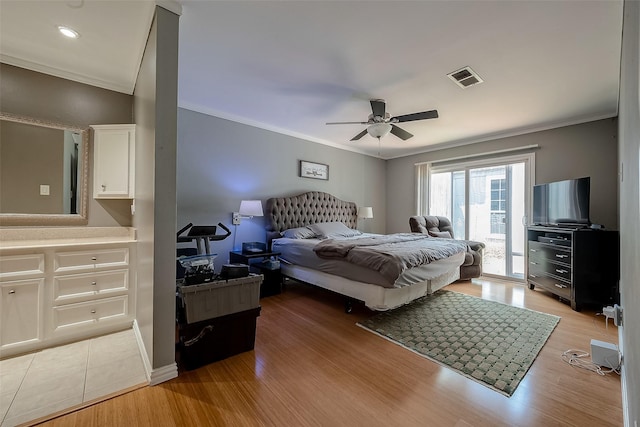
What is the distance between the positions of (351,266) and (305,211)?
6.67 feet

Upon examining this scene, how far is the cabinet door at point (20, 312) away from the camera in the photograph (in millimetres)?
1967

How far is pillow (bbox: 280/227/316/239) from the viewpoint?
4.02 metres

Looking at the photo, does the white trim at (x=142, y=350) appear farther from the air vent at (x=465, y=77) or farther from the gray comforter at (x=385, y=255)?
the air vent at (x=465, y=77)

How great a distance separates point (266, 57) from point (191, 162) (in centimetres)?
183

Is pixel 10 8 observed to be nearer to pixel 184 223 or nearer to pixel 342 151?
pixel 184 223

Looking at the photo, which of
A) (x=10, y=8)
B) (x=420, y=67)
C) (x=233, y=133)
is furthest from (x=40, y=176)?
(x=420, y=67)

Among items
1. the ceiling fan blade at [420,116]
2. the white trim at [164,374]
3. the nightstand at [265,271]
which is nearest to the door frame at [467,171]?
the ceiling fan blade at [420,116]

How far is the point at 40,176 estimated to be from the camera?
2475 millimetres

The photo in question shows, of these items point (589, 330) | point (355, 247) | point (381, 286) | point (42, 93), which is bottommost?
point (589, 330)

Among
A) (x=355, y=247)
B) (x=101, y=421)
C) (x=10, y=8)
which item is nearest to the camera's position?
(x=101, y=421)

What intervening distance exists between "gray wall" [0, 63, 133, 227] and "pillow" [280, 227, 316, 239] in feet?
6.65

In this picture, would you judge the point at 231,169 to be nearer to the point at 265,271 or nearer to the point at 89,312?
the point at 265,271

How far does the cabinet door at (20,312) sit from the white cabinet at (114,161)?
1.01 metres

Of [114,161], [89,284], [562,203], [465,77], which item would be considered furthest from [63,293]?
[562,203]
